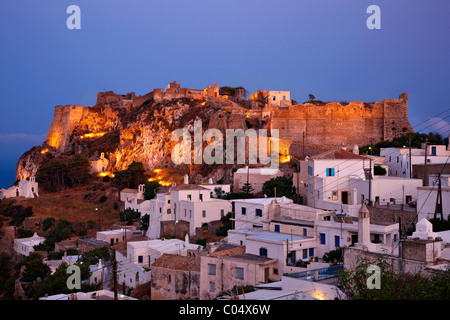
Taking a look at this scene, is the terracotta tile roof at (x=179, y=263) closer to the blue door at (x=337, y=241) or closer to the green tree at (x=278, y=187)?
the blue door at (x=337, y=241)

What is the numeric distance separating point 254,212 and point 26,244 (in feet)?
62.0

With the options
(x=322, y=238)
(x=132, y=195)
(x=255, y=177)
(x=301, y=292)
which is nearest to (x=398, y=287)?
(x=301, y=292)

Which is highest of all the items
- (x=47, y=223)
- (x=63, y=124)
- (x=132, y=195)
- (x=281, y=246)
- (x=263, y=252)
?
(x=63, y=124)

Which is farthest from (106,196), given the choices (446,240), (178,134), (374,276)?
(374,276)

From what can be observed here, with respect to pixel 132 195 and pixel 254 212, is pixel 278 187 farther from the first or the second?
pixel 132 195

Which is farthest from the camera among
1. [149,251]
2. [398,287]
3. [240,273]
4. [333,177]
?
[333,177]

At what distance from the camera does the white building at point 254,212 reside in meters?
24.7

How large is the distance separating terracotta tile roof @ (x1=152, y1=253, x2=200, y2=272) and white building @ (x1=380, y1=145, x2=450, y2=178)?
15.8m

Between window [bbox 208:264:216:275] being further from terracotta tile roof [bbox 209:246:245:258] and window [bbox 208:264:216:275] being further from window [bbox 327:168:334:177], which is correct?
window [bbox 327:168:334:177]

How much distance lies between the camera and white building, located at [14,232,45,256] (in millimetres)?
35219

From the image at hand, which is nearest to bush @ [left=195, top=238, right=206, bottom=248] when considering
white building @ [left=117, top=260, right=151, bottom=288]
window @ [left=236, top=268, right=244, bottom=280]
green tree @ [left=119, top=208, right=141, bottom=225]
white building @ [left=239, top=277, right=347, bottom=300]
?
white building @ [left=117, top=260, right=151, bottom=288]

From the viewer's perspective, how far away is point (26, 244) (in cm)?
3569

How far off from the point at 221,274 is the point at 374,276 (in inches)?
300

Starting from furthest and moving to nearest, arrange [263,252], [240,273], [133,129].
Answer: [133,129], [263,252], [240,273]
